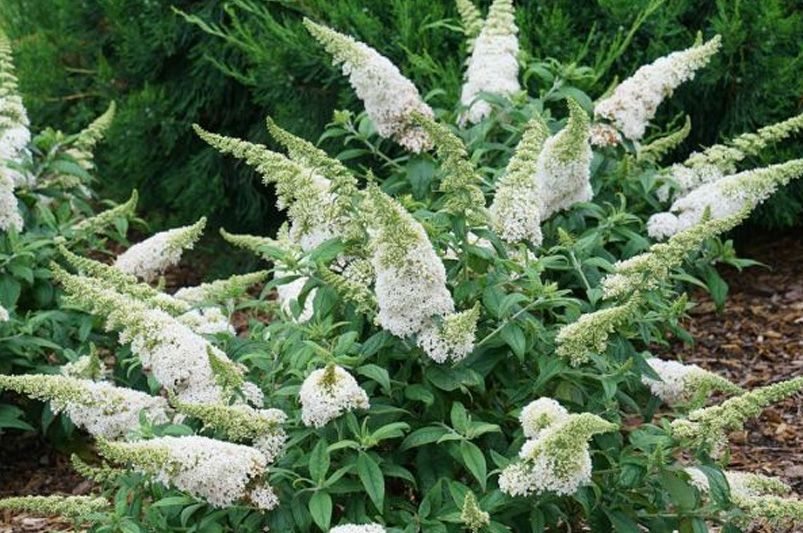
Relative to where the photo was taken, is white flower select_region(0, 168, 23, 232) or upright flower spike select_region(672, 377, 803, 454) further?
white flower select_region(0, 168, 23, 232)

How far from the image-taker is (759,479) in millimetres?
3615

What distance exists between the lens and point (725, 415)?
3.31m

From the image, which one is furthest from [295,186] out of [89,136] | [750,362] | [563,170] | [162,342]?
[750,362]

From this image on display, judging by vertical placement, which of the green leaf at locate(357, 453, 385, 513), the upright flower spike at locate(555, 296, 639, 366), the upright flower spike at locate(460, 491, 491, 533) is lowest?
the green leaf at locate(357, 453, 385, 513)

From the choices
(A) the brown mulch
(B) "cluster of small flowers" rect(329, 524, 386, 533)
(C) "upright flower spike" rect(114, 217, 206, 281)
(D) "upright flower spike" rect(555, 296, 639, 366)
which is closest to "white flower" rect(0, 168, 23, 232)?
(C) "upright flower spike" rect(114, 217, 206, 281)

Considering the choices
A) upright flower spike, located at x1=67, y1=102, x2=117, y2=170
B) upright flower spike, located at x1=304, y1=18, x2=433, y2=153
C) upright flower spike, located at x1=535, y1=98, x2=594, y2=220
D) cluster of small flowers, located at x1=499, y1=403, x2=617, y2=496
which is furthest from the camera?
upright flower spike, located at x1=67, y1=102, x2=117, y2=170

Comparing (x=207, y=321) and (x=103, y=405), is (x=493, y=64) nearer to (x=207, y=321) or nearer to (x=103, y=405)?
(x=207, y=321)

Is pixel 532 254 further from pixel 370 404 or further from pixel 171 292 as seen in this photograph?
pixel 171 292

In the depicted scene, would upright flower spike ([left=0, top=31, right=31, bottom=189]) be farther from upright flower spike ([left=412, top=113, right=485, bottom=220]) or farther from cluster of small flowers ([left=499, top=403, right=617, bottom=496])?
cluster of small flowers ([left=499, top=403, right=617, bottom=496])

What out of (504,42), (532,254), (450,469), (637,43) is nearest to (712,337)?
(637,43)

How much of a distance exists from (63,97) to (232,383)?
15.5 feet

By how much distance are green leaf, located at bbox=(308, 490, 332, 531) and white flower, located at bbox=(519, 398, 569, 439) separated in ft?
1.68

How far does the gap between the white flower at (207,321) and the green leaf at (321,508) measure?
0.81m

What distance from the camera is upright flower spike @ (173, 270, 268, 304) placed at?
4125 millimetres
